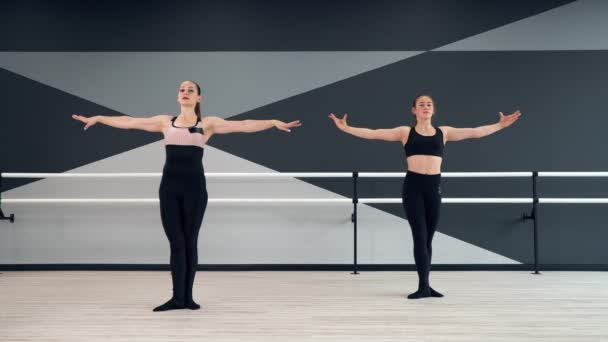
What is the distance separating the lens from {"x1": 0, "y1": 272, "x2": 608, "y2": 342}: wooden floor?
7.12 feet

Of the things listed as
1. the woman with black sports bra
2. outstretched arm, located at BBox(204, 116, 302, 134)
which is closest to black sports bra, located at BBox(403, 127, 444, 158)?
the woman with black sports bra

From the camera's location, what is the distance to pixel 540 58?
423 centimetres

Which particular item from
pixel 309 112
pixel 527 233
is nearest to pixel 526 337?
pixel 527 233

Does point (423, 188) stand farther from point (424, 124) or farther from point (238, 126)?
point (238, 126)

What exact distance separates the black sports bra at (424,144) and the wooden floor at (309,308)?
2.77ft

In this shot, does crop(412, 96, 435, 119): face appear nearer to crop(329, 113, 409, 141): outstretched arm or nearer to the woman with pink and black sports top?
crop(329, 113, 409, 141): outstretched arm

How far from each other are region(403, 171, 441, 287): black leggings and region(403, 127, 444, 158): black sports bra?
0.14m

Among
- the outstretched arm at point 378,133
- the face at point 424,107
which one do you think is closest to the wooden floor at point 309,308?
the outstretched arm at point 378,133

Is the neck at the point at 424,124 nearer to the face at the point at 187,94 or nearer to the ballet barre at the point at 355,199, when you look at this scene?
the ballet barre at the point at 355,199

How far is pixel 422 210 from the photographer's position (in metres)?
2.99

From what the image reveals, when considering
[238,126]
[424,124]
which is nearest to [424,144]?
[424,124]

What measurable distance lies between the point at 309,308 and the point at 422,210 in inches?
34.4

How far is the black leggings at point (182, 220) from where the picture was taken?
262 centimetres

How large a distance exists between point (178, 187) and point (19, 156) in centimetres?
233
